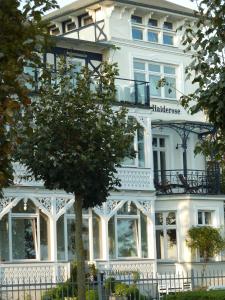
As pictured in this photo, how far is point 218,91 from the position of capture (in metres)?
11.9

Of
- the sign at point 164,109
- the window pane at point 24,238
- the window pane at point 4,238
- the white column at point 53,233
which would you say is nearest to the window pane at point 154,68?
the sign at point 164,109

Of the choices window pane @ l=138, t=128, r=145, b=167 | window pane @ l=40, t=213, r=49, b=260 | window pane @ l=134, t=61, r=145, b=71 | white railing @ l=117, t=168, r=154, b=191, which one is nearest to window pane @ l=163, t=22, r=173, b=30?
window pane @ l=134, t=61, r=145, b=71

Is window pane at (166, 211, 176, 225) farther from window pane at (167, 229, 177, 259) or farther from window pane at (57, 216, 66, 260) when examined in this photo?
window pane at (57, 216, 66, 260)

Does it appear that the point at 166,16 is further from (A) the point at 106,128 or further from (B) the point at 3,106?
(B) the point at 3,106

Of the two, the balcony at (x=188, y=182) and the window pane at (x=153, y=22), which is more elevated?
the window pane at (x=153, y=22)

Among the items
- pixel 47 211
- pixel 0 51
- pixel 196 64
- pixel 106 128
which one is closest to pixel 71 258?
pixel 47 211

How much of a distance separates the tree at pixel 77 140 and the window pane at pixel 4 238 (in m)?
11.3

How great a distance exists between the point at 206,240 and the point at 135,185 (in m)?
3.92

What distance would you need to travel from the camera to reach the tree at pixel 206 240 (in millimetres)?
35594

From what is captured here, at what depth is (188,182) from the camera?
37.6m

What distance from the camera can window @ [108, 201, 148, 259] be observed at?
3456cm

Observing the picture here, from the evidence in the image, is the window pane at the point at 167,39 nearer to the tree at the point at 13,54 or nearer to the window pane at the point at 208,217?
the window pane at the point at 208,217

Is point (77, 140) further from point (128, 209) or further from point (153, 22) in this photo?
point (153, 22)

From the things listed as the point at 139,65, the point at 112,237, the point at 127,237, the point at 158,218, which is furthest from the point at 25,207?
the point at 139,65
